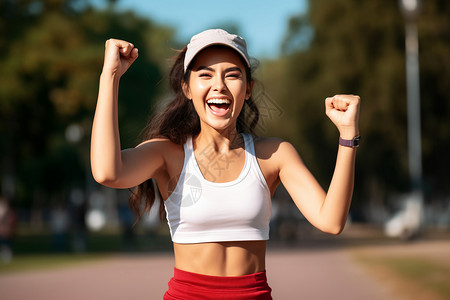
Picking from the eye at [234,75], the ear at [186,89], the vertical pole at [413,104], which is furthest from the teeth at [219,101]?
the vertical pole at [413,104]

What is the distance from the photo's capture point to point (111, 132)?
2.75 m

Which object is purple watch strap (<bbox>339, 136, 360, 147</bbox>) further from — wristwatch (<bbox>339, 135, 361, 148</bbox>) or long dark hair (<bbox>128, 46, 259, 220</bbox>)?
long dark hair (<bbox>128, 46, 259, 220</bbox>)

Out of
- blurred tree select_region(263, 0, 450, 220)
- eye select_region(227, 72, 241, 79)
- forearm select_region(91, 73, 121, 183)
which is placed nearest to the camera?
forearm select_region(91, 73, 121, 183)

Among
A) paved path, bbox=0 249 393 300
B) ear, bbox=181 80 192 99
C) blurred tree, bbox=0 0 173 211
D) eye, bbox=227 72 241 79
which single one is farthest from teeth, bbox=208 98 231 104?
blurred tree, bbox=0 0 173 211

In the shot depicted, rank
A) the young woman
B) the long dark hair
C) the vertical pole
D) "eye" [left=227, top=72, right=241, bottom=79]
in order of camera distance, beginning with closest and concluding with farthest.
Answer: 1. the young woman
2. "eye" [left=227, top=72, right=241, bottom=79]
3. the long dark hair
4. the vertical pole

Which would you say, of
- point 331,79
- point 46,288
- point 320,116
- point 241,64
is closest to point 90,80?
point 46,288

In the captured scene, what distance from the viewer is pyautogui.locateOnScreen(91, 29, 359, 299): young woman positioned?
9.35 ft

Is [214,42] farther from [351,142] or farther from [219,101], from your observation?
[351,142]

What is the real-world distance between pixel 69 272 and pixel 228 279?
1257 cm

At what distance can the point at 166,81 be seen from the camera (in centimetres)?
353

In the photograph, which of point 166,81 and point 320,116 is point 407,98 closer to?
point 320,116

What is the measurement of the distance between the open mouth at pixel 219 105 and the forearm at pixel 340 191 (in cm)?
47

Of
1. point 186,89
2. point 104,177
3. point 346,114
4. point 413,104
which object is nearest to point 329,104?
point 346,114

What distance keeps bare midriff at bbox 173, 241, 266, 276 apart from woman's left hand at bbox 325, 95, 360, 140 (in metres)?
0.54
